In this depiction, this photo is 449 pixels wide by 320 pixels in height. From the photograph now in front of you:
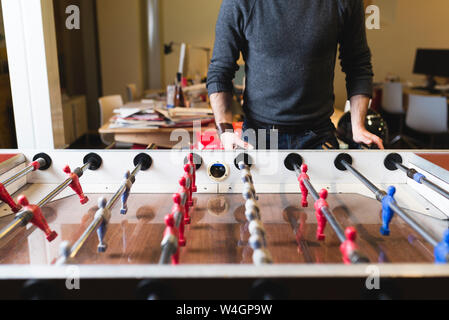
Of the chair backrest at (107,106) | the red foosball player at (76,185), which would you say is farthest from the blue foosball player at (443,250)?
the chair backrest at (107,106)

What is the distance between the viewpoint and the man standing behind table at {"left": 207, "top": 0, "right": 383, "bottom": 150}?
1.60 meters

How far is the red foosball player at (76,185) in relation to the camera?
118 cm

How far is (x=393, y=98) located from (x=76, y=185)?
17.1 feet

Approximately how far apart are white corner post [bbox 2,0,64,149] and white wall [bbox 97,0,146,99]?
13.3 ft

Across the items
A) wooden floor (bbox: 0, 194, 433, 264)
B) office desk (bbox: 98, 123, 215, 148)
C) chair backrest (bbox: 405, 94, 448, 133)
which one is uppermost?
wooden floor (bbox: 0, 194, 433, 264)

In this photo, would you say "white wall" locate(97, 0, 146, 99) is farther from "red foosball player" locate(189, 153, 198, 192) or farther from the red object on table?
"red foosball player" locate(189, 153, 198, 192)

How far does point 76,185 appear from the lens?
3.90 ft

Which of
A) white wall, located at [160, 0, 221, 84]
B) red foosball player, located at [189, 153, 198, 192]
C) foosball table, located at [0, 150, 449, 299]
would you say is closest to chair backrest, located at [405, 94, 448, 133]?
white wall, located at [160, 0, 221, 84]

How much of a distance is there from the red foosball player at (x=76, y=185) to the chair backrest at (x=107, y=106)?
2.58m

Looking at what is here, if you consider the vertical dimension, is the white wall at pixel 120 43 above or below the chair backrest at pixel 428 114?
above

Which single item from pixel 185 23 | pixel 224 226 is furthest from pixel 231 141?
pixel 185 23

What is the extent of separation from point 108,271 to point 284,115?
1.16m

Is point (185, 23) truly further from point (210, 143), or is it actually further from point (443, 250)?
point (443, 250)

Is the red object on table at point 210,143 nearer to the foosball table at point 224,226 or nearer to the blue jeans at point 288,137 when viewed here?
the blue jeans at point 288,137
